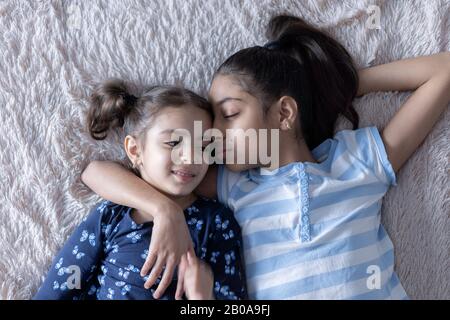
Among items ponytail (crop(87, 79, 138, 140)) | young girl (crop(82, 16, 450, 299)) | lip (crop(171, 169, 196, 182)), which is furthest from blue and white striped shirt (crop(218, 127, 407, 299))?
ponytail (crop(87, 79, 138, 140))

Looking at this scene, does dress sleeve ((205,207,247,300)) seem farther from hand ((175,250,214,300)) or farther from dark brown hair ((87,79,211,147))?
dark brown hair ((87,79,211,147))

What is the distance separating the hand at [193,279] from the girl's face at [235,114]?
211 mm

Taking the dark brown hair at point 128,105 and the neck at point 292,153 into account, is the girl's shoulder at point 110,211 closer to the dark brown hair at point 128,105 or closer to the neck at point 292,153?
the dark brown hair at point 128,105

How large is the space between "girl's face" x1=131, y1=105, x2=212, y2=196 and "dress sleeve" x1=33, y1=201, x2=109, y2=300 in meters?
Answer: 0.14

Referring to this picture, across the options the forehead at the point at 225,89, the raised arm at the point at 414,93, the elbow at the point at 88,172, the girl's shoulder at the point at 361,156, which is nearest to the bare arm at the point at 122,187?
the elbow at the point at 88,172

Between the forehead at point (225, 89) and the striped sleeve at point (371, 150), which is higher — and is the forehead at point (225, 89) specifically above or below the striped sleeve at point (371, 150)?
above

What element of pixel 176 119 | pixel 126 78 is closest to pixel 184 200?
pixel 176 119

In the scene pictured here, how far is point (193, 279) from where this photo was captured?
1.00 metres

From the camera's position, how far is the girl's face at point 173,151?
1028mm

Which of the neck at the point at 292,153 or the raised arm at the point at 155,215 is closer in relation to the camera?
the raised arm at the point at 155,215

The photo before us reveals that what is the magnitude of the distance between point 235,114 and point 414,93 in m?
0.38

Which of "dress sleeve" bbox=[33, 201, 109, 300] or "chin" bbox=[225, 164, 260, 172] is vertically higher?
"chin" bbox=[225, 164, 260, 172]

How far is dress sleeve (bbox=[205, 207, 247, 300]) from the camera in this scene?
3.41ft
